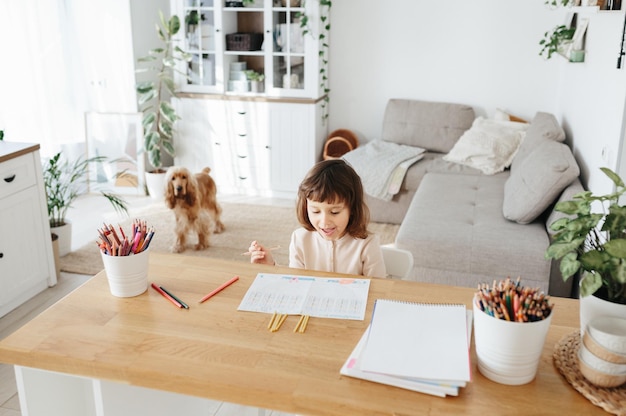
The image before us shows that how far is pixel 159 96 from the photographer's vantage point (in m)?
4.91

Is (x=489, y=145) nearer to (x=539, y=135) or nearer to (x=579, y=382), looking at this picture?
(x=539, y=135)

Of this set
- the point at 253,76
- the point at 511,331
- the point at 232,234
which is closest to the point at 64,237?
the point at 232,234

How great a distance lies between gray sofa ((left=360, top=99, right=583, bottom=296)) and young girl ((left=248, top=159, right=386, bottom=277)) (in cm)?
115

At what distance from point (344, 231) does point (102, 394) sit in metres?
0.85

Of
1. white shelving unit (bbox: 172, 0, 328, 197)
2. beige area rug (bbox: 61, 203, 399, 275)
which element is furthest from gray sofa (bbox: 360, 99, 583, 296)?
white shelving unit (bbox: 172, 0, 328, 197)

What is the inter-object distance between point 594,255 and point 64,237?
3.35 metres

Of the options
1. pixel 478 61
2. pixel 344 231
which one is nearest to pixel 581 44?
pixel 478 61

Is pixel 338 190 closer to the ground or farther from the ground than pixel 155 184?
farther from the ground

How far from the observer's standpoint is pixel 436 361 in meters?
1.19

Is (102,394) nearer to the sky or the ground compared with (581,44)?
nearer to the ground

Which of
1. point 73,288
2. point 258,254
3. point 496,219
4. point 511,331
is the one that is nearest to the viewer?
point 511,331

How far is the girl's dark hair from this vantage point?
1.76 m

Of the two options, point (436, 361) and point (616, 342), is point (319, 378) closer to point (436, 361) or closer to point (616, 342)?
point (436, 361)

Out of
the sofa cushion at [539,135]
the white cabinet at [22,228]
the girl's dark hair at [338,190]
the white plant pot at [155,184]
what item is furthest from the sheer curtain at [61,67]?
the girl's dark hair at [338,190]
